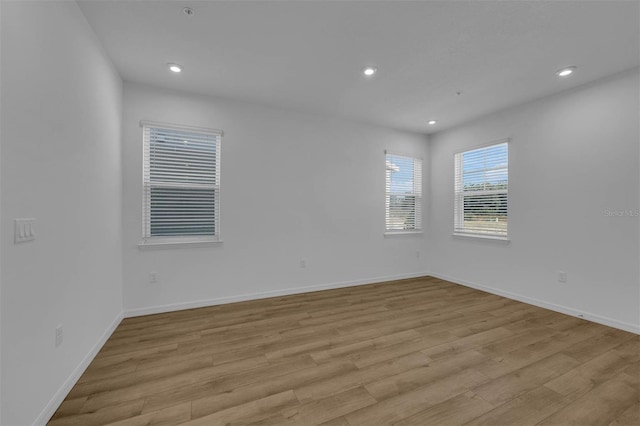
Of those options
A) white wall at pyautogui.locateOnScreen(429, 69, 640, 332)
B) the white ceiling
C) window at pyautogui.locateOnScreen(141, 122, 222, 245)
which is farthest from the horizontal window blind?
white wall at pyautogui.locateOnScreen(429, 69, 640, 332)

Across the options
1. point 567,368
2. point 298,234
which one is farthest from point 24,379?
point 567,368

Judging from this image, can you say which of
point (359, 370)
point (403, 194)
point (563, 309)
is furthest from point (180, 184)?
point (563, 309)

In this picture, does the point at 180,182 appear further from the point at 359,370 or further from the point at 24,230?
the point at 359,370

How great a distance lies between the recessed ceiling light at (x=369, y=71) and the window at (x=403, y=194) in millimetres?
2041

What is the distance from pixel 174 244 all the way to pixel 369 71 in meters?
3.07

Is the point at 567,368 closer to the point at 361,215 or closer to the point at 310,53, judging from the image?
the point at 361,215

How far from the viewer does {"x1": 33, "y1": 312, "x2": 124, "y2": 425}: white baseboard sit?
1.51 m

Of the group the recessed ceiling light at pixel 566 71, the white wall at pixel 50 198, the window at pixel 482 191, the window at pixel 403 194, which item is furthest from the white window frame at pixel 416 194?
the white wall at pixel 50 198

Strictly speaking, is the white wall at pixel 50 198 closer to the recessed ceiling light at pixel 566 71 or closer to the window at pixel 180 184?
the window at pixel 180 184

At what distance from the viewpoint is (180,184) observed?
10.9 feet

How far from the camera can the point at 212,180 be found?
3496mm

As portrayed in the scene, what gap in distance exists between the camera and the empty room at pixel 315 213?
1.60 meters

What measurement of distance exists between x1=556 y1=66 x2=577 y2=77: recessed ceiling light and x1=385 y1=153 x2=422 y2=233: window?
2365 millimetres

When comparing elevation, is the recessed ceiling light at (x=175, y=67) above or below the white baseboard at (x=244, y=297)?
above
